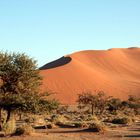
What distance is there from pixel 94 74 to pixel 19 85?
256 feet

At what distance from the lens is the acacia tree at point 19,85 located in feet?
84.8

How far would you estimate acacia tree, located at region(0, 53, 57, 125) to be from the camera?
25844 millimetres

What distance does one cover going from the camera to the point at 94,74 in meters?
104

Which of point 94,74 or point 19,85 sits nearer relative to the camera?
point 19,85

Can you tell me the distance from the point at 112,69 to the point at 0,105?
93.6 m

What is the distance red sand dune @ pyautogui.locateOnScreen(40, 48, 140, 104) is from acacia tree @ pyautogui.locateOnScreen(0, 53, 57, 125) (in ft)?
148

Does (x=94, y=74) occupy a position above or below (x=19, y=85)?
above

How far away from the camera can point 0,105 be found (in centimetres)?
2583

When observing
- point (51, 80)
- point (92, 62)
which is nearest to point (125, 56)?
point (92, 62)

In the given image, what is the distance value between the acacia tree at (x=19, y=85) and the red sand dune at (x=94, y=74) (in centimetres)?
4522

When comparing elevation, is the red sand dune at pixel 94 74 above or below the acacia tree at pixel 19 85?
above

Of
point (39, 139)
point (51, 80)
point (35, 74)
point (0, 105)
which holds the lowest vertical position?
point (39, 139)

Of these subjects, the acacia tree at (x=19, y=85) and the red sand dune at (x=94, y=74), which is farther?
the red sand dune at (x=94, y=74)

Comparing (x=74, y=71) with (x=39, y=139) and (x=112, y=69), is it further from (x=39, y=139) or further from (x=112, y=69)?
(x=39, y=139)
